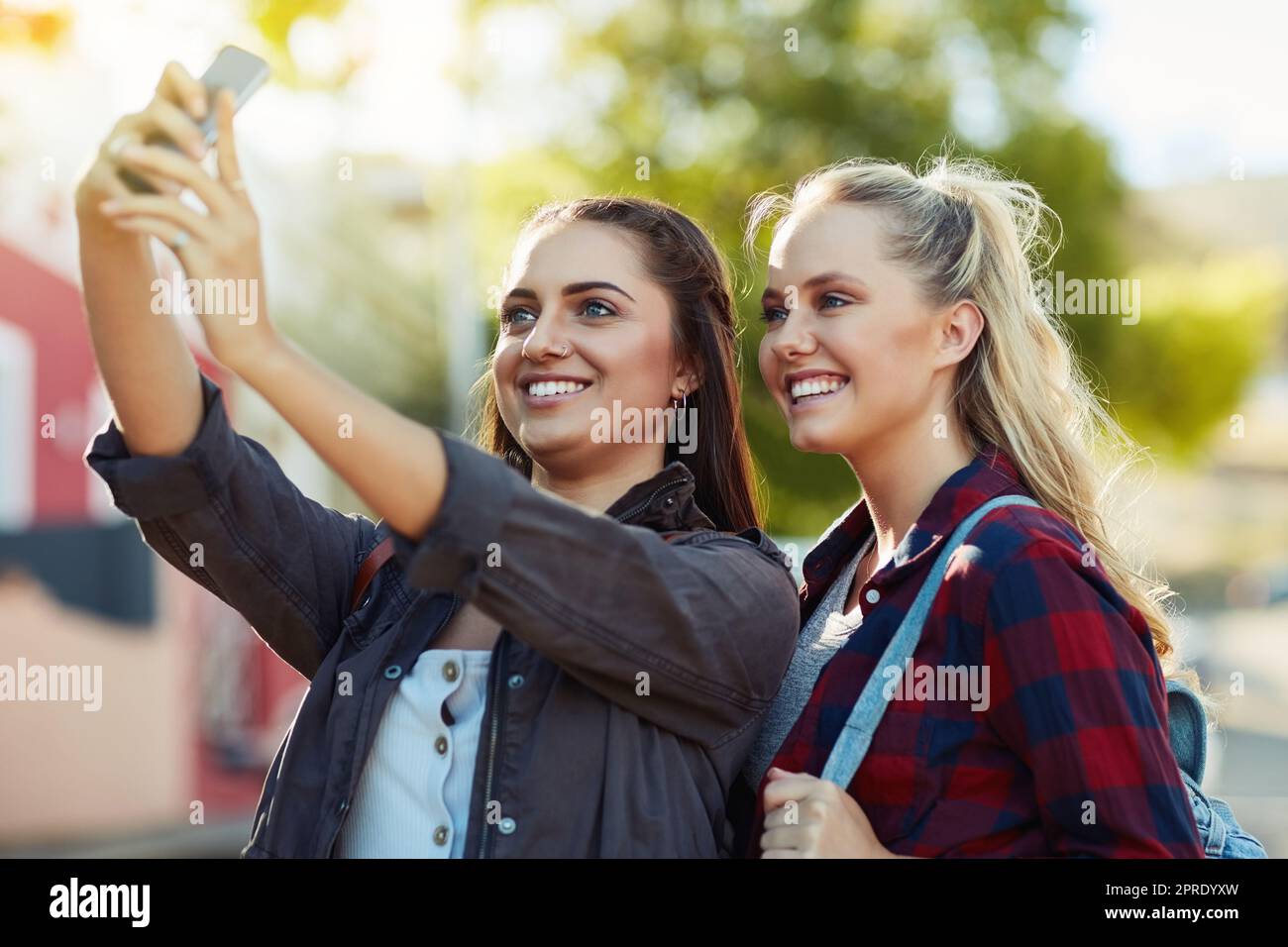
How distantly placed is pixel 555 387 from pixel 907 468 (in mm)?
600

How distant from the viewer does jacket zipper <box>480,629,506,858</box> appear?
80.0 inches

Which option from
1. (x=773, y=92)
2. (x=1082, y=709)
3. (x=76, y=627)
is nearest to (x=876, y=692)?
(x=1082, y=709)

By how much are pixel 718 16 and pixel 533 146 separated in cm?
222

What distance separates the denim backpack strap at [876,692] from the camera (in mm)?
2072

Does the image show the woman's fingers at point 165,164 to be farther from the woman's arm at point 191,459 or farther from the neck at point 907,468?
the neck at point 907,468

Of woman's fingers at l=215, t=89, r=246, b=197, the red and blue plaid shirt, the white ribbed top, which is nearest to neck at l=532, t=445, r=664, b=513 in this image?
the white ribbed top

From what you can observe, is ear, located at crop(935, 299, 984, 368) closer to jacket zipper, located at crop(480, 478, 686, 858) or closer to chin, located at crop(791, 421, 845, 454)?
chin, located at crop(791, 421, 845, 454)

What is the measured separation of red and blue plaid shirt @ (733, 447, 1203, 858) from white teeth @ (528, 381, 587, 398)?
0.59 meters

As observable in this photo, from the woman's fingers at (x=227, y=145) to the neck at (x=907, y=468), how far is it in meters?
1.15

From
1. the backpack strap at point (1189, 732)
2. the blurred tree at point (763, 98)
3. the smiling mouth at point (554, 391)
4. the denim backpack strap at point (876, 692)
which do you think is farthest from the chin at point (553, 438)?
the blurred tree at point (763, 98)

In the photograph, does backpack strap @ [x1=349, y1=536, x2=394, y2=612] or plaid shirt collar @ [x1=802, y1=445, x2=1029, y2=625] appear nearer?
plaid shirt collar @ [x1=802, y1=445, x2=1029, y2=625]

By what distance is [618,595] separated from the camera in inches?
75.2
